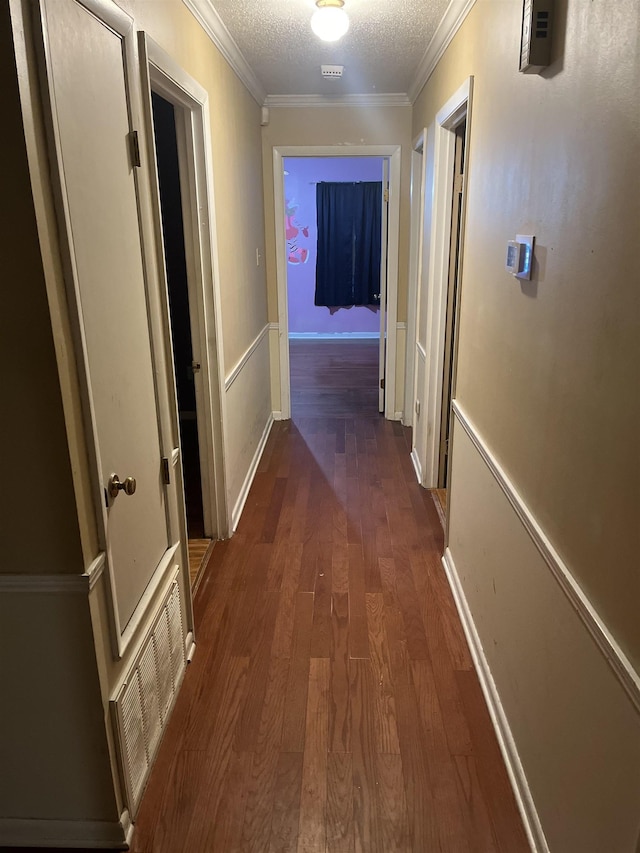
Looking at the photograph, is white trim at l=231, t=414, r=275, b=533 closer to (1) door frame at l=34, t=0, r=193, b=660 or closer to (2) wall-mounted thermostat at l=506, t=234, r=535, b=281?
(1) door frame at l=34, t=0, r=193, b=660

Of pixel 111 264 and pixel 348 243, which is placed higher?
pixel 348 243

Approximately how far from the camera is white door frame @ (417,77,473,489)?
9.75 feet

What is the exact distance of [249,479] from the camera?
3.67m

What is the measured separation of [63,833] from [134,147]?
1798 millimetres

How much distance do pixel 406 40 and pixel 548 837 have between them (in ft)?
10.8

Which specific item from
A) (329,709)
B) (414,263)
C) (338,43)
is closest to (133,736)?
(329,709)

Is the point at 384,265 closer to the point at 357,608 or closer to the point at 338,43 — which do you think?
the point at 338,43

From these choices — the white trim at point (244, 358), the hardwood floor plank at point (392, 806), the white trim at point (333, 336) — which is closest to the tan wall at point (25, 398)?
the hardwood floor plank at point (392, 806)

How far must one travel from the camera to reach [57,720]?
55.8 inches

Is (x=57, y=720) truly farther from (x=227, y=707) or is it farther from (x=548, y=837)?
(x=548, y=837)

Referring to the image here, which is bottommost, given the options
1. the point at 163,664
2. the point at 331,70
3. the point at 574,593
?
the point at 163,664

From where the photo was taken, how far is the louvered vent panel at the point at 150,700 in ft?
5.47

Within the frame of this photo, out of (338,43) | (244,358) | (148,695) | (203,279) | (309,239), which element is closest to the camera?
(148,695)

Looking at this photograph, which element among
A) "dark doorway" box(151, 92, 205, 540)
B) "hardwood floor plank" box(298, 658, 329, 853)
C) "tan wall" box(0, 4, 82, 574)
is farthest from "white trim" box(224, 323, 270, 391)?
"tan wall" box(0, 4, 82, 574)
